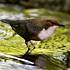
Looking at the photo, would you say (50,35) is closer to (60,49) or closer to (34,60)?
(60,49)

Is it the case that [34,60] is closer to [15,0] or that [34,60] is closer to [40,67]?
[40,67]

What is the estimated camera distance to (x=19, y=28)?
1.33 metres

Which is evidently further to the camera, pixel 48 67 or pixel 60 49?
pixel 60 49

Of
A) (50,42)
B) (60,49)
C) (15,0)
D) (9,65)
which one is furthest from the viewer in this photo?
(15,0)

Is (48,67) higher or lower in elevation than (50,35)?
lower

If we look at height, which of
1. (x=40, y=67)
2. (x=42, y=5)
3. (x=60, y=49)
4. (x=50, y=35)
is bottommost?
(x=40, y=67)

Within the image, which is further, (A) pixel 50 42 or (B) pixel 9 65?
(A) pixel 50 42

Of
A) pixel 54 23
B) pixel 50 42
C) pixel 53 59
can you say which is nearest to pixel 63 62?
pixel 53 59

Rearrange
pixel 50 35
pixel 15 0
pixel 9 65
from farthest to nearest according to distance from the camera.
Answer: pixel 15 0 < pixel 50 35 < pixel 9 65

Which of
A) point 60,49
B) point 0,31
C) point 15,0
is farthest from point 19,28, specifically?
point 15,0

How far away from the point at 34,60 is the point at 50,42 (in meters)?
0.23

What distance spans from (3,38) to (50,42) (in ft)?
0.84

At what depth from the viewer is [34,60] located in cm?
104

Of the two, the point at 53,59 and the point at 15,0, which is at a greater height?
the point at 15,0
